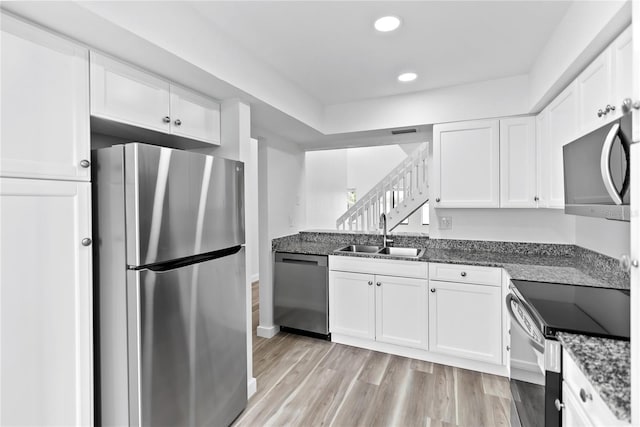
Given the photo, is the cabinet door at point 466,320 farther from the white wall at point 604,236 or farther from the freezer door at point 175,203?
the freezer door at point 175,203

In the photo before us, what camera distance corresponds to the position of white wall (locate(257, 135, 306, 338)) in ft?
10.9

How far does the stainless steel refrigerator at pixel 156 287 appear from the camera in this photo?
1408mm

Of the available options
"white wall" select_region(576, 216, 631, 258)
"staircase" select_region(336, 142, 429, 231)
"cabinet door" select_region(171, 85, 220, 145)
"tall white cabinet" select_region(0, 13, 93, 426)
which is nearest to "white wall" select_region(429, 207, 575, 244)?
"white wall" select_region(576, 216, 631, 258)

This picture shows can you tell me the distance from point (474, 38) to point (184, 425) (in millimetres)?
2790

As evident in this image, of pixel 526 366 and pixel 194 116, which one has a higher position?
pixel 194 116

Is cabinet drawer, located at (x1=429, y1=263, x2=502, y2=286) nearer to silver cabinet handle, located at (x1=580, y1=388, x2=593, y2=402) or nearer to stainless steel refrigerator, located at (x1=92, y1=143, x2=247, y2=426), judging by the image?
silver cabinet handle, located at (x1=580, y1=388, x2=593, y2=402)

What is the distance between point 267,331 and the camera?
331cm

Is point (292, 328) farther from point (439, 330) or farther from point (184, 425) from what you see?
point (184, 425)

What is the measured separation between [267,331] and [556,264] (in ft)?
8.72

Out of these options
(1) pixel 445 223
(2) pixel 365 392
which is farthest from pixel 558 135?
(2) pixel 365 392

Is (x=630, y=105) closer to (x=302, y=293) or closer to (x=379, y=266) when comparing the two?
(x=379, y=266)

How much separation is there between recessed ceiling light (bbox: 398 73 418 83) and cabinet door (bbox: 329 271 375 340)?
5.70 ft

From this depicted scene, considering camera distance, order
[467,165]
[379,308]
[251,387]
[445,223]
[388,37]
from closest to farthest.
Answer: [388,37] < [251,387] < [467,165] < [379,308] < [445,223]

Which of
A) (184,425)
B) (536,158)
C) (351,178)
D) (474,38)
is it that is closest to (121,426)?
(184,425)
